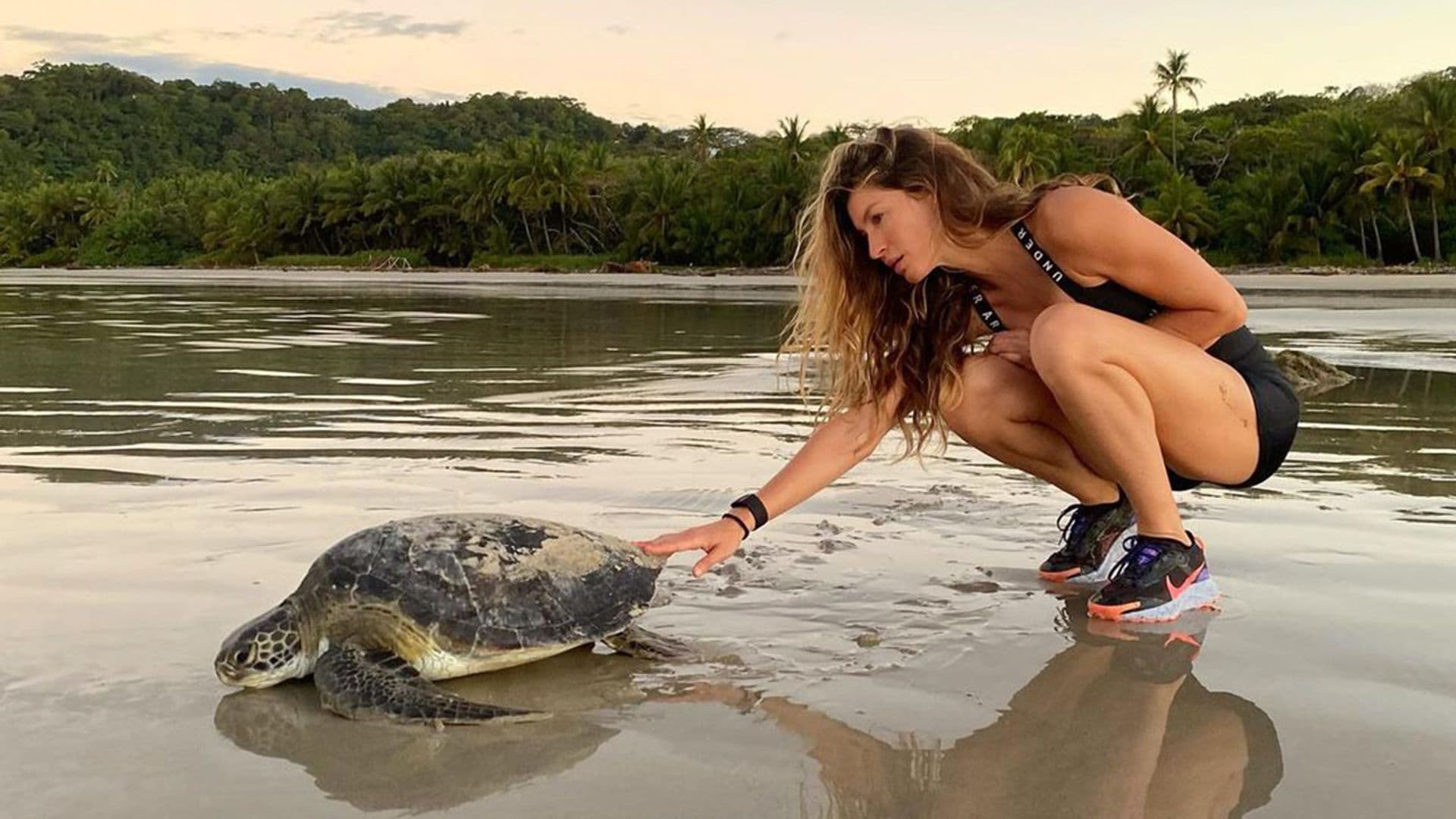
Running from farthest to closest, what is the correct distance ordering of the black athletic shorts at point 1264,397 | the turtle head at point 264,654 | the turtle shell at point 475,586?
the black athletic shorts at point 1264,397
the turtle shell at point 475,586
the turtle head at point 264,654

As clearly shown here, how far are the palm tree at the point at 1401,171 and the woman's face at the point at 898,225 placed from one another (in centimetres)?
5554

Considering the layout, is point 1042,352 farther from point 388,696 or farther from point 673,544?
point 388,696

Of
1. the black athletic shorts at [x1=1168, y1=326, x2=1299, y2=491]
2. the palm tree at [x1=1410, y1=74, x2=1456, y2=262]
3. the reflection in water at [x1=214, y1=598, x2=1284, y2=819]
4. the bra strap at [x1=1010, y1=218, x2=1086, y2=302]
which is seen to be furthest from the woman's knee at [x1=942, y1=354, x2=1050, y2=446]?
the palm tree at [x1=1410, y1=74, x2=1456, y2=262]

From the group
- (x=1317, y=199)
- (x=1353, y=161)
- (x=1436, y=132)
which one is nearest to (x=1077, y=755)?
(x=1436, y=132)

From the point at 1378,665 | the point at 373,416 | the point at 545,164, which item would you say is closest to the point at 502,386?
the point at 373,416

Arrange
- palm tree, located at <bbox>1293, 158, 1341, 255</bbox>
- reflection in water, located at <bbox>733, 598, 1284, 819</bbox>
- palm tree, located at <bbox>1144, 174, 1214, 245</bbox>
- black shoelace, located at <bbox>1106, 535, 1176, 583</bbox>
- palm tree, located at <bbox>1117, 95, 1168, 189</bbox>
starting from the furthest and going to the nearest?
palm tree, located at <bbox>1117, 95, 1168, 189</bbox>
palm tree, located at <bbox>1144, 174, 1214, 245</bbox>
palm tree, located at <bbox>1293, 158, 1341, 255</bbox>
black shoelace, located at <bbox>1106, 535, 1176, 583</bbox>
reflection in water, located at <bbox>733, 598, 1284, 819</bbox>

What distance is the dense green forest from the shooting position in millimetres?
54875

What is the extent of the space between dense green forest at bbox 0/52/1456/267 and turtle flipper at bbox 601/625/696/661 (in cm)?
3439

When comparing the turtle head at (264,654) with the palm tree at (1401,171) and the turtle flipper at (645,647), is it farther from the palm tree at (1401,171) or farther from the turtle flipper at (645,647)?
the palm tree at (1401,171)

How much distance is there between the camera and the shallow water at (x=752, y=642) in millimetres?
2211

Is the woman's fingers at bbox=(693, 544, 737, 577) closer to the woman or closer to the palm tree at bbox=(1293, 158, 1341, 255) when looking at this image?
the woman

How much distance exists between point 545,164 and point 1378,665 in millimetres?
79266

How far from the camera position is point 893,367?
3.62 m

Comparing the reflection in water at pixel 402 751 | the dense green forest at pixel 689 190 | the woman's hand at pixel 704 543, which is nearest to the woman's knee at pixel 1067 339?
the woman's hand at pixel 704 543
